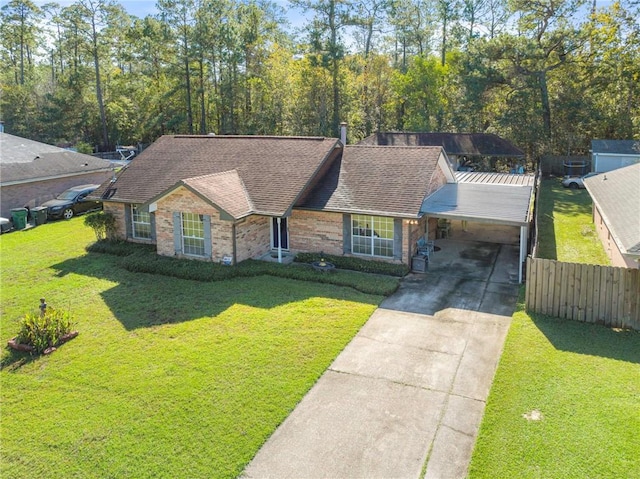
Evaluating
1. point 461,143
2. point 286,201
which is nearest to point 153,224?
point 286,201

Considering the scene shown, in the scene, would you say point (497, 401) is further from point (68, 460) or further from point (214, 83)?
point (214, 83)

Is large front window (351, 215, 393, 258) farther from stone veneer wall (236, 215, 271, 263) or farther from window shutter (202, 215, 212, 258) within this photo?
window shutter (202, 215, 212, 258)

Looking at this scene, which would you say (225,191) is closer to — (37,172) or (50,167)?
(37,172)

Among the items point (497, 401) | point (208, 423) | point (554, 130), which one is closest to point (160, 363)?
point (208, 423)

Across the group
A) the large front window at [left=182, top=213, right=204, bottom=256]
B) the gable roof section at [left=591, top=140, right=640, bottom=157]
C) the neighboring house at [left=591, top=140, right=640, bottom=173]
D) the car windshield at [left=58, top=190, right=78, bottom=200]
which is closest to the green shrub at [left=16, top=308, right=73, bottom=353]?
the large front window at [left=182, top=213, right=204, bottom=256]

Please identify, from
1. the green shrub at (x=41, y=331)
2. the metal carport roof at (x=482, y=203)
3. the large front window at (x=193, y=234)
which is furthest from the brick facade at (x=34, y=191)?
the metal carport roof at (x=482, y=203)

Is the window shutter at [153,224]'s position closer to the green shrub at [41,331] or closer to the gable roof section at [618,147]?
the green shrub at [41,331]
